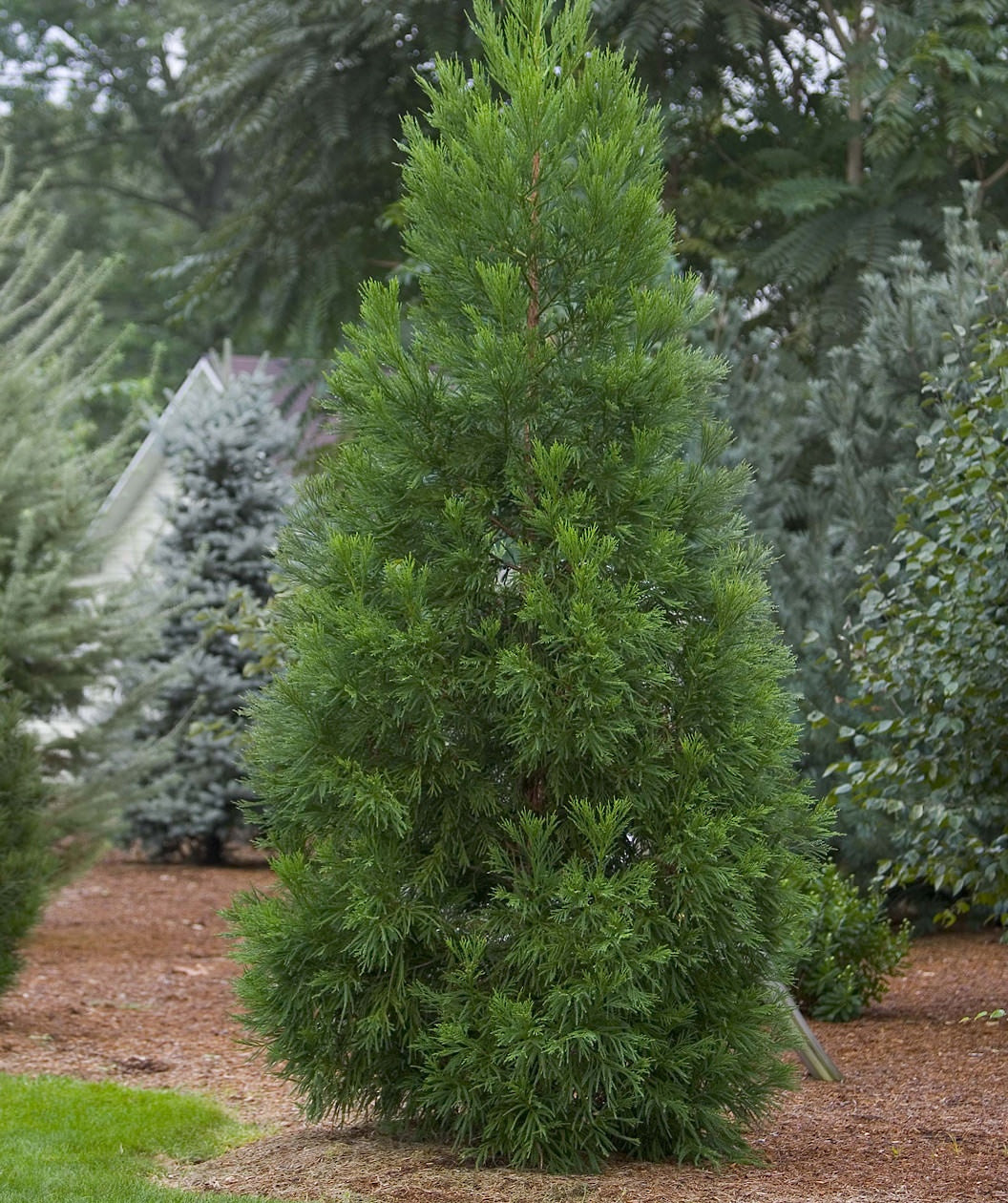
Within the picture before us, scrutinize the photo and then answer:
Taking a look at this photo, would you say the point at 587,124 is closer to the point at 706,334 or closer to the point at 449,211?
the point at 449,211

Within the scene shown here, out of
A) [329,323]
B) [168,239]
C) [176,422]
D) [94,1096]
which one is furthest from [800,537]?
[168,239]

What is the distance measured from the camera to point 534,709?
4.25 metres

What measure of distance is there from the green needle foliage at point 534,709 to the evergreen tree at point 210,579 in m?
8.71

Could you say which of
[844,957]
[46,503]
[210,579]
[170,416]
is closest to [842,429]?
[844,957]

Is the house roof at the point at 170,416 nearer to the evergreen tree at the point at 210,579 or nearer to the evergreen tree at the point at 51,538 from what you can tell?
the evergreen tree at the point at 210,579

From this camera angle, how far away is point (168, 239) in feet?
110

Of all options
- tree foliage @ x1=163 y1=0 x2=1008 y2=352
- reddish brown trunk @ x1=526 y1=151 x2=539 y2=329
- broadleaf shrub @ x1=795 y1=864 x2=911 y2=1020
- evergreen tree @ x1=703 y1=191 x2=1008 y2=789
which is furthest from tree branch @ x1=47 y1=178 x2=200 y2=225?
reddish brown trunk @ x1=526 y1=151 x2=539 y2=329

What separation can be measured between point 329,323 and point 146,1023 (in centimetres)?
598

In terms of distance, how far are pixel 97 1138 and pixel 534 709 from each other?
2449mm

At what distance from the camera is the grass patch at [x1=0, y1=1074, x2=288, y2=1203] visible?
4.36m

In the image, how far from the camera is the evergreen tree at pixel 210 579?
44.1ft

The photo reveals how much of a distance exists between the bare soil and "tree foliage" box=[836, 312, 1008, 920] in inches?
Answer: 35.7

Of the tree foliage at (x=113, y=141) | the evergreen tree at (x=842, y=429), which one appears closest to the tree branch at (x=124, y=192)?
the tree foliage at (x=113, y=141)

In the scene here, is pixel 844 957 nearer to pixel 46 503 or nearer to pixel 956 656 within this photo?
pixel 956 656
